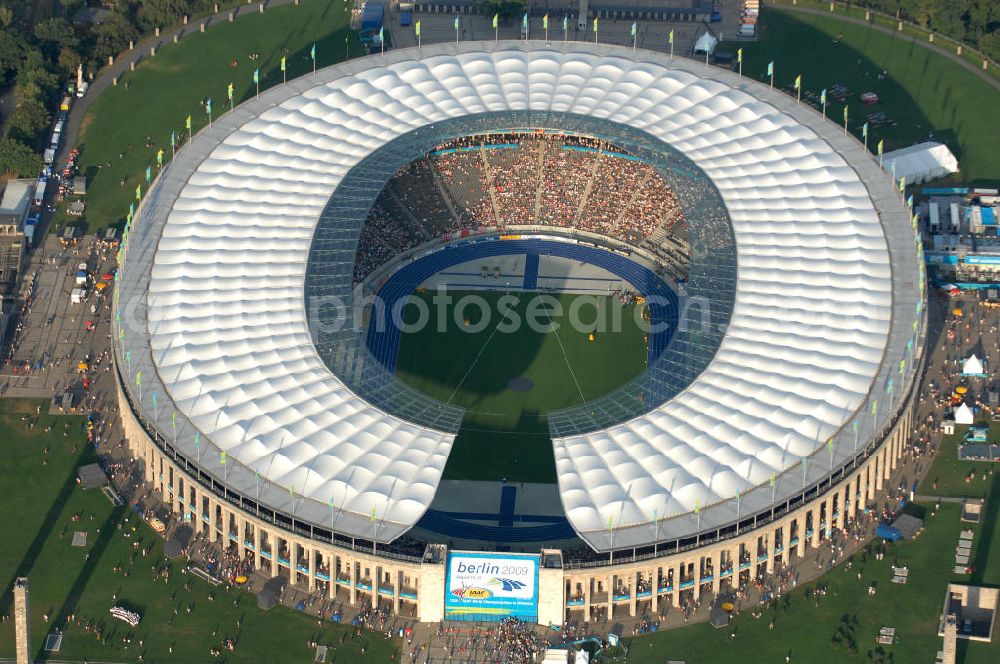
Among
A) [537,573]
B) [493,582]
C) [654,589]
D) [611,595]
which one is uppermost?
[537,573]

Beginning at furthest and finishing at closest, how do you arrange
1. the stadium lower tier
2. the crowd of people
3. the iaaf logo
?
the iaaf logo < the stadium lower tier < the crowd of people

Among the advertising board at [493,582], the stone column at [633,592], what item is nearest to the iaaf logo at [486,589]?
the advertising board at [493,582]

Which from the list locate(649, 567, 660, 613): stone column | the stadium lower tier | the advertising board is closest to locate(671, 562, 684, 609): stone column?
the stadium lower tier

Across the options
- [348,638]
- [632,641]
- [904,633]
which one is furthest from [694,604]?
[348,638]

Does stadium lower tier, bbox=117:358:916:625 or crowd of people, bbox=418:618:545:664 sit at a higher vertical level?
stadium lower tier, bbox=117:358:916:625

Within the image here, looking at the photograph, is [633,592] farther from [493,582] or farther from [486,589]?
[486,589]

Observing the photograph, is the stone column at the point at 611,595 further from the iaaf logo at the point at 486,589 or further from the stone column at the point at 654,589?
the iaaf logo at the point at 486,589

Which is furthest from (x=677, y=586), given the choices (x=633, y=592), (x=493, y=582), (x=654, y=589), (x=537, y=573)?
(x=493, y=582)

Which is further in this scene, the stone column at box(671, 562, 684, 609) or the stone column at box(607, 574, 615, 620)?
the stone column at box(671, 562, 684, 609)

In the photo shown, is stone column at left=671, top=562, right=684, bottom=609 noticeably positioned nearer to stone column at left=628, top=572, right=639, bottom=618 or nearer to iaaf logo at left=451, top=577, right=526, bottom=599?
stone column at left=628, top=572, right=639, bottom=618
